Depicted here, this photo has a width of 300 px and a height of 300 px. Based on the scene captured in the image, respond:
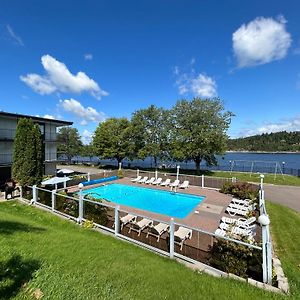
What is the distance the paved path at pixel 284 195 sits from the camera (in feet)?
54.2

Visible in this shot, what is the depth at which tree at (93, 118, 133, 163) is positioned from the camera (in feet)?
129

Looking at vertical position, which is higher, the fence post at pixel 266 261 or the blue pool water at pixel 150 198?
the fence post at pixel 266 261

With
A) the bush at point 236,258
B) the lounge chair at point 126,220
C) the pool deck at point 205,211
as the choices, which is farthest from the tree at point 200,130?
the bush at point 236,258

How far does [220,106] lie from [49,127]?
72.8 ft

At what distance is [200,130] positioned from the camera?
104 feet

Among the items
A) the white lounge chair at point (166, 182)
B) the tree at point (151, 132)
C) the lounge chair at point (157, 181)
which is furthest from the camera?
the tree at point (151, 132)

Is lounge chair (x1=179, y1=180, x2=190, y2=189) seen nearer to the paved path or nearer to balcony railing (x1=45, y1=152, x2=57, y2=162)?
the paved path

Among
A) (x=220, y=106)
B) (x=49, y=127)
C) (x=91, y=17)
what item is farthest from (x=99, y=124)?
(x=91, y=17)

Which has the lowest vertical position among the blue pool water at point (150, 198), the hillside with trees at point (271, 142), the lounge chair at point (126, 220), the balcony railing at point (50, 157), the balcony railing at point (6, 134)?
the blue pool water at point (150, 198)

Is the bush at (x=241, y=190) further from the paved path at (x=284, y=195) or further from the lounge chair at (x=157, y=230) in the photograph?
the lounge chair at (x=157, y=230)

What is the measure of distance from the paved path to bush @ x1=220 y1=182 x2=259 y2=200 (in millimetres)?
1709

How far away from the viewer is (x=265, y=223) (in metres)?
5.84

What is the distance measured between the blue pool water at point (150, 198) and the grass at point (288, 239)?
209 inches

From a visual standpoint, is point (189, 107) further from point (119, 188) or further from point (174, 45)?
point (119, 188)
